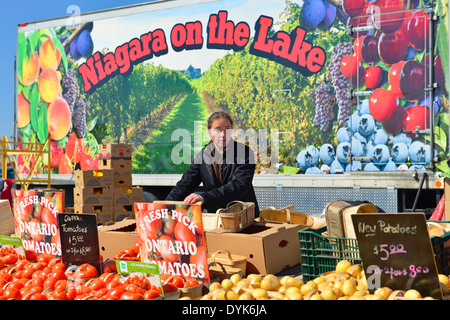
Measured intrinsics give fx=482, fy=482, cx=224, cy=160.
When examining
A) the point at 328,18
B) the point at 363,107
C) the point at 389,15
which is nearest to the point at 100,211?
the point at 363,107

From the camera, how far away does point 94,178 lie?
6.91 metres

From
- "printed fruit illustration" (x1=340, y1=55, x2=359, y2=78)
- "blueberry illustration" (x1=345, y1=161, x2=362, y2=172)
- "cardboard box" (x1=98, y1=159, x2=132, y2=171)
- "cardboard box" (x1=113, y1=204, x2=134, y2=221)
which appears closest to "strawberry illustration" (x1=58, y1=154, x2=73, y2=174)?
"cardboard box" (x1=98, y1=159, x2=132, y2=171)

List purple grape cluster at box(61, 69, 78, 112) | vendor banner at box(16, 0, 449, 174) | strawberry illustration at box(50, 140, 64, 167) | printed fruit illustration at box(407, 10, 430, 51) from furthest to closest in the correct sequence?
1. strawberry illustration at box(50, 140, 64, 167)
2. purple grape cluster at box(61, 69, 78, 112)
3. vendor banner at box(16, 0, 449, 174)
4. printed fruit illustration at box(407, 10, 430, 51)

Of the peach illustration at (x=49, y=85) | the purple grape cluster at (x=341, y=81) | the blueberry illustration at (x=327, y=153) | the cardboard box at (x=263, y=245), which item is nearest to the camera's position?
the cardboard box at (x=263, y=245)

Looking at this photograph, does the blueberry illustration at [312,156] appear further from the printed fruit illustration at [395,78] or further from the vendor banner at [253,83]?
the printed fruit illustration at [395,78]

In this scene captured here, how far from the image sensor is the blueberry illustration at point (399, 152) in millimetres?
6582

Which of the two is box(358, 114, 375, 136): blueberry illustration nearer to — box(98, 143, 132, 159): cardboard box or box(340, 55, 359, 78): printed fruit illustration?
box(340, 55, 359, 78): printed fruit illustration

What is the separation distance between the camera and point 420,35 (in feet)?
21.2

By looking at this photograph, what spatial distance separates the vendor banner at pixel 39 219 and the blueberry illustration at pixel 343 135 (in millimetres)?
4588

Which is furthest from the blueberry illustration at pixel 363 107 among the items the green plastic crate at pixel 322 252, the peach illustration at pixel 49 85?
the peach illustration at pixel 49 85

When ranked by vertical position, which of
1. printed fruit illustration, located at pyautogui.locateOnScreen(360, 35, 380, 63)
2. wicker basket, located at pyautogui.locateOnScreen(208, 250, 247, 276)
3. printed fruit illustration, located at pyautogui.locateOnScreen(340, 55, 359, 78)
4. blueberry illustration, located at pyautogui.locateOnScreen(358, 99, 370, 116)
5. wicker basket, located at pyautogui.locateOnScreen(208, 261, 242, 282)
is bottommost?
wicker basket, located at pyautogui.locateOnScreen(208, 261, 242, 282)

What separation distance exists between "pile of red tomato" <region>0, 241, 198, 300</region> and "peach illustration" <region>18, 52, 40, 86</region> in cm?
816

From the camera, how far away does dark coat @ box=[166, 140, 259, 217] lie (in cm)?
426

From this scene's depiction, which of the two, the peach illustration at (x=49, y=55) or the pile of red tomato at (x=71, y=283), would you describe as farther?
the peach illustration at (x=49, y=55)
